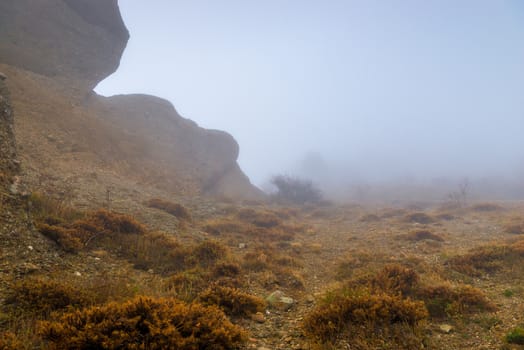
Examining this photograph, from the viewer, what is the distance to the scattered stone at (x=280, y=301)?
6.78m

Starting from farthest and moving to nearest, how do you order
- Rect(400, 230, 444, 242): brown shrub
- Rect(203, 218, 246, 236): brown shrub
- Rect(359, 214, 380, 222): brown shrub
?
Rect(359, 214, 380, 222): brown shrub, Rect(203, 218, 246, 236): brown shrub, Rect(400, 230, 444, 242): brown shrub

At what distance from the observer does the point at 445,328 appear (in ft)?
17.3

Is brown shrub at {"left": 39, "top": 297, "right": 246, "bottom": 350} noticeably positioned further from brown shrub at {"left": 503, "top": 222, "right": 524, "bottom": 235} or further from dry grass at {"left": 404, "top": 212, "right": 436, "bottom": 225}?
dry grass at {"left": 404, "top": 212, "right": 436, "bottom": 225}

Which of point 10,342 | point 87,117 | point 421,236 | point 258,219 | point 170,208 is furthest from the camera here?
point 87,117

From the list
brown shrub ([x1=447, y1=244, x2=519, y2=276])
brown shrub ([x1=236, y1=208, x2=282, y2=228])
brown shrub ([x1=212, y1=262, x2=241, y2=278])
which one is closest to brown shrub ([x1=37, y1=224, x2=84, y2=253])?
brown shrub ([x1=212, y1=262, x2=241, y2=278])

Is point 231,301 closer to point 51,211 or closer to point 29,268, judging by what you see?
point 29,268

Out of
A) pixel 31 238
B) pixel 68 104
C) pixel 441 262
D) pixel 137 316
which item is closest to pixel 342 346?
pixel 137 316

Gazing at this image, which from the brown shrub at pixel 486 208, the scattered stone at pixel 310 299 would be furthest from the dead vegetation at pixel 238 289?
the brown shrub at pixel 486 208

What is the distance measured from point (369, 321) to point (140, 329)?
3647 millimetres

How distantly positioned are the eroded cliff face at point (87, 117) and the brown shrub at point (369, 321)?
14.4 metres

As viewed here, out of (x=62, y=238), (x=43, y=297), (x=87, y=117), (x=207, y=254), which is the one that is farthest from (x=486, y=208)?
(x=87, y=117)

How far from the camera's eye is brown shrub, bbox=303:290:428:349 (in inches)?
181

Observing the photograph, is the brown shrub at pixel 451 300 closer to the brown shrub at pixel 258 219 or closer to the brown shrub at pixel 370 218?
the brown shrub at pixel 258 219

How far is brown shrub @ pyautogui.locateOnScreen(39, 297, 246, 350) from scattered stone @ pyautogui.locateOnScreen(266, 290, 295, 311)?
2.41 m
